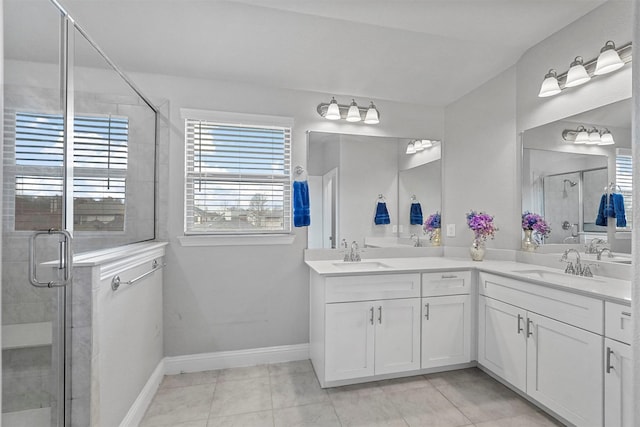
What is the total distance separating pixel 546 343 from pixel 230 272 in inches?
89.9

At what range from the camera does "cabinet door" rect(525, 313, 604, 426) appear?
149 cm

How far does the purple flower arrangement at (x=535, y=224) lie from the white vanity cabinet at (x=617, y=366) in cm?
92

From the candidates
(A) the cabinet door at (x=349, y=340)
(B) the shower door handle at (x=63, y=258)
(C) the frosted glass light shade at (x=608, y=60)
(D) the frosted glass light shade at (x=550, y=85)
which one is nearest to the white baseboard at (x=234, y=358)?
(A) the cabinet door at (x=349, y=340)

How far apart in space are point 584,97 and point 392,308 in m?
1.98

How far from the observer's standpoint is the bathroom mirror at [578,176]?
179 centimetres

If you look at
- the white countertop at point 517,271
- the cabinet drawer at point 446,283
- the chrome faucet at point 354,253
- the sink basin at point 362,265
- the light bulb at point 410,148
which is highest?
the light bulb at point 410,148

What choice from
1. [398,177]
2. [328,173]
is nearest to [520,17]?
[398,177]

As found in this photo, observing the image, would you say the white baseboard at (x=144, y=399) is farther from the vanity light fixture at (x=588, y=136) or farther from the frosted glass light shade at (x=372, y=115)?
the vanity light fixture at (x=588, y=136)

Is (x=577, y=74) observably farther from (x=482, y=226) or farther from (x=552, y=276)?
(x=552, y=276)

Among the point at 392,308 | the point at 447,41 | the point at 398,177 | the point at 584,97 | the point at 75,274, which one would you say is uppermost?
the point at 447,41

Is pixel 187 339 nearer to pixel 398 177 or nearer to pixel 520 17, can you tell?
pixel 398 177

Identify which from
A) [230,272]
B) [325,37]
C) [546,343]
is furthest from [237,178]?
[546,343]

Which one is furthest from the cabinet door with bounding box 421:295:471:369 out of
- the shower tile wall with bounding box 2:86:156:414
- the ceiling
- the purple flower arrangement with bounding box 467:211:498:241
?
the shower tile wall with bounding box 2:86:156:414

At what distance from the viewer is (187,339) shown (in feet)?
7.77
